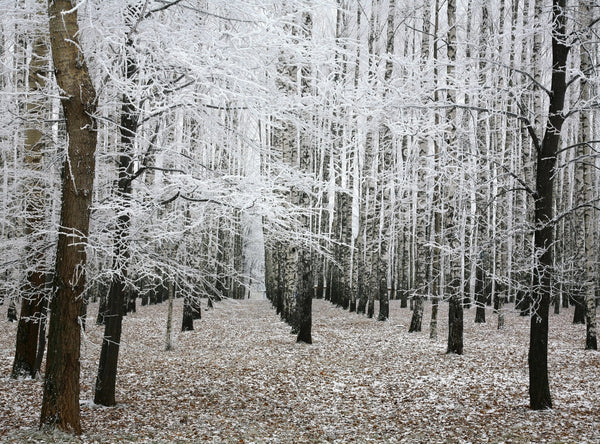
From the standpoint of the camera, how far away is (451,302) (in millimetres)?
12172

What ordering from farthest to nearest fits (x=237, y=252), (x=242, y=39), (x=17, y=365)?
(x=237, y=252), (x=17, y=365), (x=242, y=39)

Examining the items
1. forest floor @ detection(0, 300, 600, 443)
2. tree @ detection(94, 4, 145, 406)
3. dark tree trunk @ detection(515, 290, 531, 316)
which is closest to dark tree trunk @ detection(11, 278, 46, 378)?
forest floor @ detection(0, 300, 600, 443)

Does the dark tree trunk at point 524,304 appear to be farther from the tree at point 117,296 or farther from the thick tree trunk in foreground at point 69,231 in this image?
the tree at point 117,296

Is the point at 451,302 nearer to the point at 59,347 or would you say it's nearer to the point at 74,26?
the point at 59,347

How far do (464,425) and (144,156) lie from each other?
6.14 meters

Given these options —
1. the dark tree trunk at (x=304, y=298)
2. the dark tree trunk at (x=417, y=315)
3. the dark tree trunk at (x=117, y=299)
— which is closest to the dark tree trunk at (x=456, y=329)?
the dark tree trunk at (x=417, y=315)

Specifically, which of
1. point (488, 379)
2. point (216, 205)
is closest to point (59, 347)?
point (216, 205)

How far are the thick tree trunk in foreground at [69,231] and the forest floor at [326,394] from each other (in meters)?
0.27

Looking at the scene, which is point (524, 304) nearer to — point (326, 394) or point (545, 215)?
point (326, 394)

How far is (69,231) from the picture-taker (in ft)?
19.2

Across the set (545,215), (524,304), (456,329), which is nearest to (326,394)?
(456,329)

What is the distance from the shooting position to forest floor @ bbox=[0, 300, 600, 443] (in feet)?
22.0

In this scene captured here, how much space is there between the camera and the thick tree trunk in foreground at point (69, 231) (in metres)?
5.78

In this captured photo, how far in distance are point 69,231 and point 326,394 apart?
17.7ft
